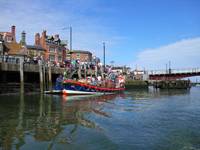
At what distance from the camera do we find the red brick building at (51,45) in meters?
97.8

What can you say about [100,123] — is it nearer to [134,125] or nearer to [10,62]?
[134,125]

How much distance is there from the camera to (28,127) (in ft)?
61.4

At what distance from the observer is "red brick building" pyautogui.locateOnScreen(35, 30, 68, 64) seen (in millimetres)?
97750

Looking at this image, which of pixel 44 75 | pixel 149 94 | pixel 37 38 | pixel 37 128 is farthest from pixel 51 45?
pixel 37 128

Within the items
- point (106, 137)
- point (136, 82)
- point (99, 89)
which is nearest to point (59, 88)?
point (99, 89)

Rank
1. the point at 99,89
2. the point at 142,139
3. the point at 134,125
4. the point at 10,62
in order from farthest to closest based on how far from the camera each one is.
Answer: the point at 99,89 → the point at 10,62 → the point at 134,125 → the point at 142,139

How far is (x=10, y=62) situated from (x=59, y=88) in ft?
27.6

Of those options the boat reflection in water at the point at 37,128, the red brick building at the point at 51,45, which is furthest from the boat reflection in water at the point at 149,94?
the red brick building at the point at 51,45

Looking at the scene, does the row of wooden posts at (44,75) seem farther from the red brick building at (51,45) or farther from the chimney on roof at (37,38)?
the chimney on roof at (37,38)

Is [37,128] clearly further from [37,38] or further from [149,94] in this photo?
[37,38]

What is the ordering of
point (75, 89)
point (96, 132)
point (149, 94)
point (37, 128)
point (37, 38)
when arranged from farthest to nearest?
1. point (37, 38)
2. point (149, 94)
3. point (75, 89)
4. point (37, 128)
5. point (96, 132)

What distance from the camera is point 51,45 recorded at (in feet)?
327

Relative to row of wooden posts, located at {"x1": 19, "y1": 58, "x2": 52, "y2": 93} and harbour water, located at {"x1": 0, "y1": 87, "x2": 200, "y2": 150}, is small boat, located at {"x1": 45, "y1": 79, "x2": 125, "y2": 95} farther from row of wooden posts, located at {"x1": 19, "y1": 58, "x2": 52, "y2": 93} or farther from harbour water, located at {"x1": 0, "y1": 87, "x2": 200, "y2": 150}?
harbour water, located at {"x1": 0, "y1": 87, "x2": 200, "y2": 150}

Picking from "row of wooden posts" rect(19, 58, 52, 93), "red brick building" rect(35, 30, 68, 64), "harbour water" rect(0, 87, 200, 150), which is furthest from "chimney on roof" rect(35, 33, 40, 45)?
"harbour water" rect(0, 87, 200, 150)
